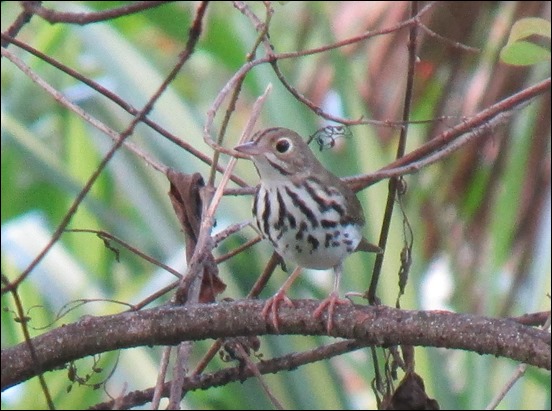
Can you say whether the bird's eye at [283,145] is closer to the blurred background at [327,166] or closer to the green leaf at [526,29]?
the green leaf at [526,29]

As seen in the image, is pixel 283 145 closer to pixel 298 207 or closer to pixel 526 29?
pixel 298 207

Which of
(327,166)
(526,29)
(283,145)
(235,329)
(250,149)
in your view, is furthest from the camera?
(327,166)

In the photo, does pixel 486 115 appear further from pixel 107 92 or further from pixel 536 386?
pixel 536 386

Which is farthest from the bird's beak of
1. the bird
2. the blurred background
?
the blurred background

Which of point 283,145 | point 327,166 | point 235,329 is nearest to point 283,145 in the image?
point 283,145

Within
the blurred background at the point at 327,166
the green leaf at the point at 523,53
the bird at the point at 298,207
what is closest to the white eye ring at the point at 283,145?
the bird at the point at 298,207

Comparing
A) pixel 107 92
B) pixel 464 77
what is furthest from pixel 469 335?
pixel 464 77

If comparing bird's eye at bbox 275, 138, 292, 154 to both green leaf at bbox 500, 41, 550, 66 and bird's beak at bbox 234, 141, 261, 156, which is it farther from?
green leaf at bbox 500, 41, 550, 66

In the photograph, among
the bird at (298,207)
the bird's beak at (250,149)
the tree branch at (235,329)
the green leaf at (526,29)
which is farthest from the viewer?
the bird at (298,207)
